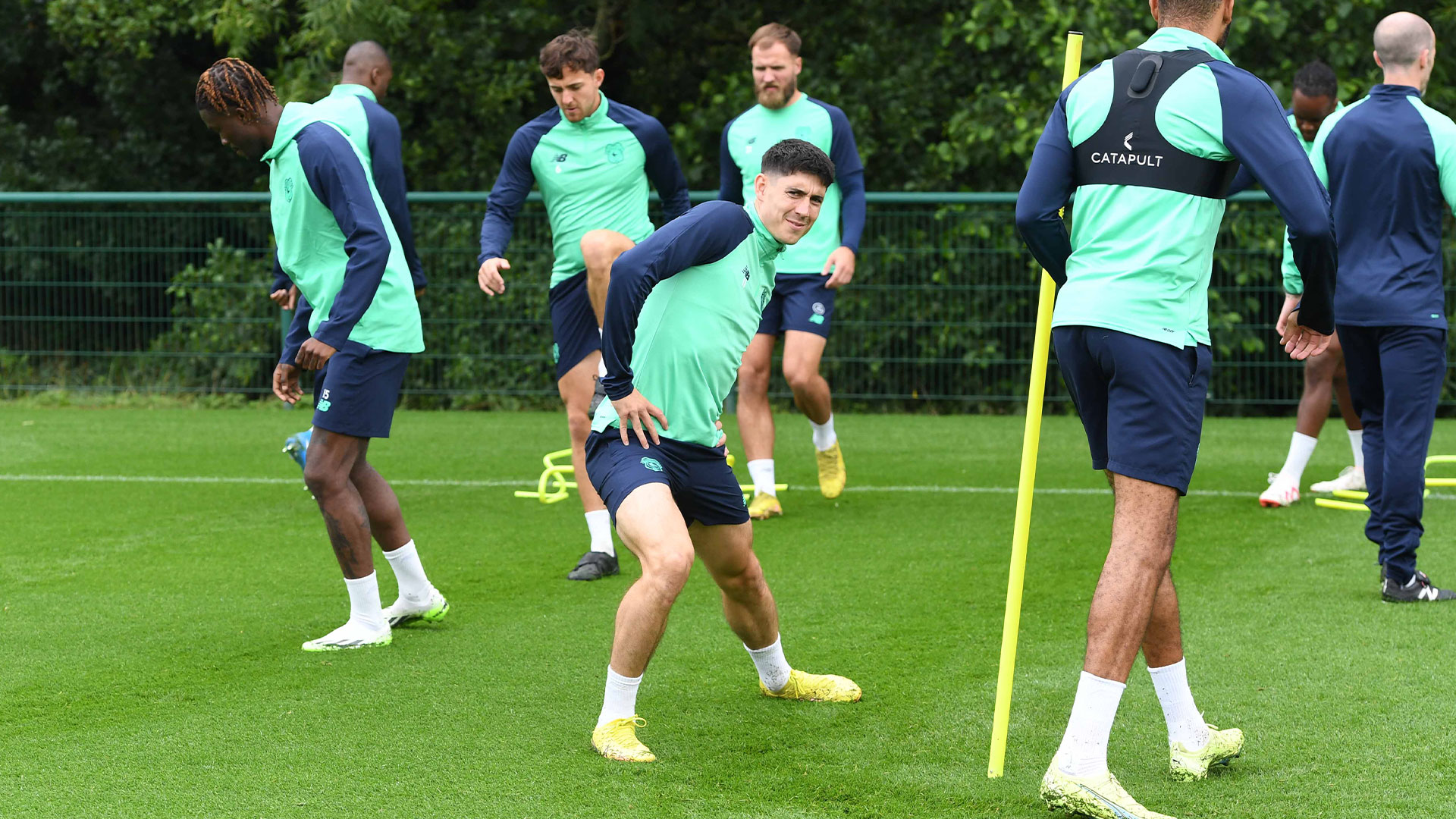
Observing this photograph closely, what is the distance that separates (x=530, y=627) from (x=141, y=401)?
29.4ft

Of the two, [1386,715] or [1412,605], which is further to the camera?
[1412,605]

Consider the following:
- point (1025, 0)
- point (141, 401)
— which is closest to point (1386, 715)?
point (1025, 0)

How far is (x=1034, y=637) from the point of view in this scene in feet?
16.8


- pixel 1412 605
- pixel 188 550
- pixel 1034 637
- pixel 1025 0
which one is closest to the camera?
pixel 1034 637

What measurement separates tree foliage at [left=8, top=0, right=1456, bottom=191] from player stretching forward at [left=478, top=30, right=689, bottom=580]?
642cm

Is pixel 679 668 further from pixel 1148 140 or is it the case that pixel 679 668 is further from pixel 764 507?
pixel 764 507

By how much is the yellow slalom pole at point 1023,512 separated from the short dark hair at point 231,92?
2646 mm

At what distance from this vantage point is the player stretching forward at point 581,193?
6344 mm

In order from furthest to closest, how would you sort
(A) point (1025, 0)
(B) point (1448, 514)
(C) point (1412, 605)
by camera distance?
(A) point (1025, 0) < (B) point (1448, 514) < (C) point (1412, 605)

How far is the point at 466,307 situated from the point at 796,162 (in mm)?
9192

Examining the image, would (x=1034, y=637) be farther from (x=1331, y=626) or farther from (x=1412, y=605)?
(x=1412, y=605)

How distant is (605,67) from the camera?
15836 mm

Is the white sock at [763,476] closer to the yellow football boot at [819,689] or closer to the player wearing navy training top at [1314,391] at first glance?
the player wearing navy training top at [1314,391]

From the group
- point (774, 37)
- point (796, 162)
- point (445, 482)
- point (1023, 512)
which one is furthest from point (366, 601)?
point (445, 482)
